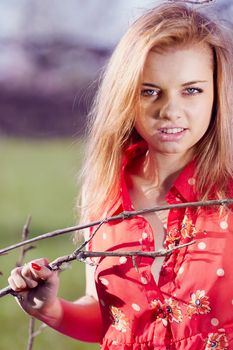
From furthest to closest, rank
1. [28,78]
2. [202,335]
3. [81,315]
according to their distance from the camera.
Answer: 1. [28,78]
2. [81,315]
3. [202,335]

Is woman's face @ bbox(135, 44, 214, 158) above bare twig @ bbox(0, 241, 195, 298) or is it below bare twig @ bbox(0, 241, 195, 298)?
above

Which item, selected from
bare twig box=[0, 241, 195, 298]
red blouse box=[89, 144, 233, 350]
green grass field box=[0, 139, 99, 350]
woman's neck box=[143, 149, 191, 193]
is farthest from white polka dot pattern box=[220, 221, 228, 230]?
green grass field box=[0, 139, 99, 350]

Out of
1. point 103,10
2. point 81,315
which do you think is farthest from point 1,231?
point 81,315

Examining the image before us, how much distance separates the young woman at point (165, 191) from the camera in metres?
1.04

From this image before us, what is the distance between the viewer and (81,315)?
117 cm

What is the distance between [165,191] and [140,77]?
0.58 feet

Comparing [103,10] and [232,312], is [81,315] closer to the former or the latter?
[232,312]

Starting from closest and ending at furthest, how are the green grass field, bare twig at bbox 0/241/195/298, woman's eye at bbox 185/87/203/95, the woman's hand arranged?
bare twig at bbox 0/241/195/298
the woman's hand
woman's eye at bbox 185/87/203/95
the green grass field

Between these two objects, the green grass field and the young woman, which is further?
the green grass field

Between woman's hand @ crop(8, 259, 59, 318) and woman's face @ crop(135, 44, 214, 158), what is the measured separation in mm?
234

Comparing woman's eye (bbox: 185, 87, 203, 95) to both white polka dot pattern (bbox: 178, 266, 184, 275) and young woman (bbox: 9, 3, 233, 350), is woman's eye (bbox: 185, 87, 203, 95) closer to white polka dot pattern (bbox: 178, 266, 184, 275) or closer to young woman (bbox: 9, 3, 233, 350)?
young woman (bbox: 9, 3, 233, 350)

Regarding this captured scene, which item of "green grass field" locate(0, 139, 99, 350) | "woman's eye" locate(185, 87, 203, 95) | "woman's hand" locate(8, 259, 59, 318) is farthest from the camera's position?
"green grass field" locate(0, 139, 99, 350)

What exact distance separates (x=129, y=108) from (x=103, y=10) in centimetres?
149

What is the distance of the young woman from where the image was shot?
1041 millimetres
